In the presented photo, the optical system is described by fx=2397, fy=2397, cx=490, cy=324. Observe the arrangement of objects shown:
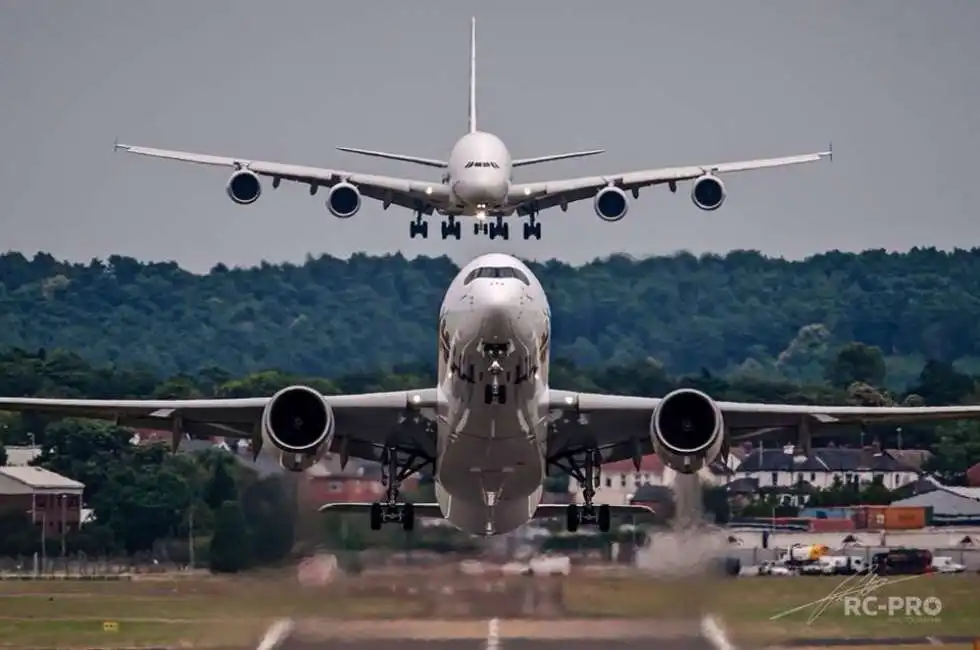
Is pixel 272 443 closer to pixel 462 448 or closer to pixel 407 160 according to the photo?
pixel 462 448

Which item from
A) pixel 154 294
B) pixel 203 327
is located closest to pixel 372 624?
pixel 203 327

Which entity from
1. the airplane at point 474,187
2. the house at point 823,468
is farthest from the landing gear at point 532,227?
Result: the house at point 823,468

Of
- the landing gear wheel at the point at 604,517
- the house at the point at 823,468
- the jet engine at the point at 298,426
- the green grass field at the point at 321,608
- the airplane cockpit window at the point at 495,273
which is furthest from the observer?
the house at the point at 823,468

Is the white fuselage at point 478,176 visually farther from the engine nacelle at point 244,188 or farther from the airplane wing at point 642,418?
the airplane wing at point 642,418

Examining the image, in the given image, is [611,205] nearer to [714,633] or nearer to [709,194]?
[709,194]

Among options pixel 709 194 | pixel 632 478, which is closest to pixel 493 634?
pixel 632 478

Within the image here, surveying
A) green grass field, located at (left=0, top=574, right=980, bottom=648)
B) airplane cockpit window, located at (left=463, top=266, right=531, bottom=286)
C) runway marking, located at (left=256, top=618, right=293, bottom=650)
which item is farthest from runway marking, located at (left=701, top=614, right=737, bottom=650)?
airplane cockpit window, located at (left=463, top=266, right=531, bottom=286)
